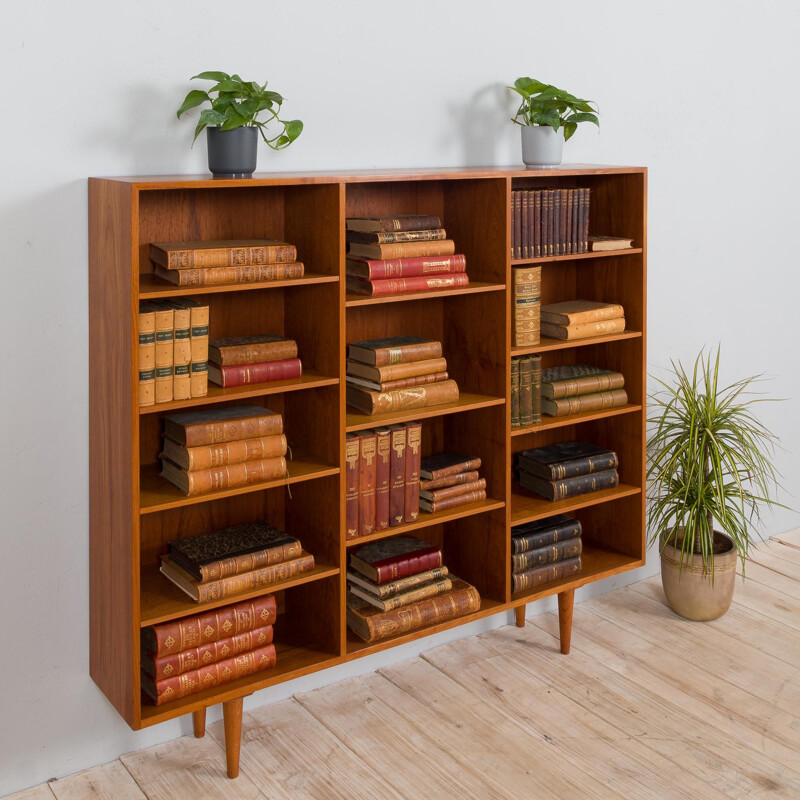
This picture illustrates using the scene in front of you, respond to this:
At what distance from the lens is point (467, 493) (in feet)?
10.7

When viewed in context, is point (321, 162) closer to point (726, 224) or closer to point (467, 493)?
point (467, 493)

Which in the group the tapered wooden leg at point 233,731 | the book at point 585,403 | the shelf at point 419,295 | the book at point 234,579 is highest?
the shelf at point 419,295

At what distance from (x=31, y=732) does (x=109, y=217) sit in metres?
1.44

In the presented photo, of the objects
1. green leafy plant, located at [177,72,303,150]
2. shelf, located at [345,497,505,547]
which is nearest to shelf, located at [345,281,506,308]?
green leafy plant, located at [177,72,303,150]

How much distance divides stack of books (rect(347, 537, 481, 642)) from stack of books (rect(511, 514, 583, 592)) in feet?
0.64

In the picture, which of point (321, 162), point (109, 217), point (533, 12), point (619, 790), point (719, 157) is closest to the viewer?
point (109, 217)

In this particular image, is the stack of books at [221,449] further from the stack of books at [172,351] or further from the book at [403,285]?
the book at [403,285]

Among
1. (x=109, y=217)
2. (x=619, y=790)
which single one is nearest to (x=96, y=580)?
(x=109, y=217)

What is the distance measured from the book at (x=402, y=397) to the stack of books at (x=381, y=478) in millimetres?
68

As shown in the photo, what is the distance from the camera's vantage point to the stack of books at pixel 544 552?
341 centimetres

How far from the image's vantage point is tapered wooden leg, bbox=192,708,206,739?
3.07 metres

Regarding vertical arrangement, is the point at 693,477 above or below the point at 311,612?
above

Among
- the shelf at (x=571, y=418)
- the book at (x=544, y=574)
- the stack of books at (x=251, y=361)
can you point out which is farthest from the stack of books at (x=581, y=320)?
the stack of books at (x=251, y=361)

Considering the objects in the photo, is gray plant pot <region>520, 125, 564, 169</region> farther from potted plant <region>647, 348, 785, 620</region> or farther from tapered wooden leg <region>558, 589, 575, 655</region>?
tapered wooden leg <region>558, 589, 575, 655</region>
